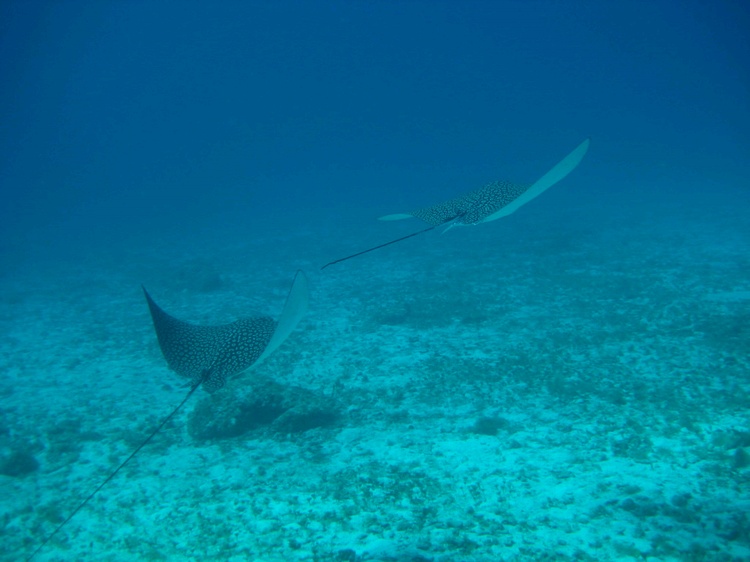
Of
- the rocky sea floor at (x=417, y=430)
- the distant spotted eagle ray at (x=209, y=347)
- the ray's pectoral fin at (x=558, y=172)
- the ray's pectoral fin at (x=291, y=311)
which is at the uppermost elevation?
the ray's pectoral fin at (x=558, y=172)

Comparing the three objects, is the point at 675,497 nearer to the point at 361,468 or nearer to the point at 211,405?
the point at 361,468

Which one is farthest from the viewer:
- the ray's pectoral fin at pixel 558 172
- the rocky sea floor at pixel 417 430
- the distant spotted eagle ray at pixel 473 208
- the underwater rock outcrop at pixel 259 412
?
the distant spotted eagle ray at pixel 473 208

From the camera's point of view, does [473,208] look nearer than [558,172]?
No

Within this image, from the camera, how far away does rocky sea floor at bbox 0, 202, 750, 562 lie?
11.0 feet

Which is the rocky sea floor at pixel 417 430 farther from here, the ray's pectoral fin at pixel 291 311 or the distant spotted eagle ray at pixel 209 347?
the ray's pectoral fin at pixel 291 311

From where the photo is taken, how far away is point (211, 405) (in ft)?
17.5

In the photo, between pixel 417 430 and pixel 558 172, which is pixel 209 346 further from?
pixel 558 172

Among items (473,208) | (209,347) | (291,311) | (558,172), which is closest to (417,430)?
(291,311)

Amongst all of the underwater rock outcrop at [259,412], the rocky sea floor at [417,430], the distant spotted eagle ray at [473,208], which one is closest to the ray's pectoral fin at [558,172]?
the distant spotted eagle ray at [473,208]

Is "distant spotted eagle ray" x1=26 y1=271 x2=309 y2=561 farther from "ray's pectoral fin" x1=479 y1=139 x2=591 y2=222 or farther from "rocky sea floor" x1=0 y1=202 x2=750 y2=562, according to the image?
"ray's pectoral fin" x1=479 y1=139 x2=591 y2=222

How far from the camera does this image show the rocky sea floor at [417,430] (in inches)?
132

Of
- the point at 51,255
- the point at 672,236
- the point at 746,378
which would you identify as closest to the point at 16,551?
the point at 746,378

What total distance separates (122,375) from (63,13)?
66.2 m

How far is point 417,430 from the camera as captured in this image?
16.0 feet
